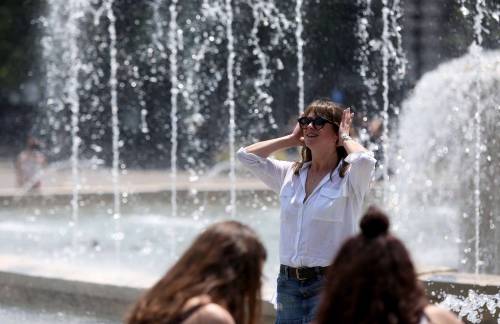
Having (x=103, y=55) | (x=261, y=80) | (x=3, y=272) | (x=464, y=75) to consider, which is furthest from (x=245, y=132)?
(x=3, y=272)

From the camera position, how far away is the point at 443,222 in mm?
10672

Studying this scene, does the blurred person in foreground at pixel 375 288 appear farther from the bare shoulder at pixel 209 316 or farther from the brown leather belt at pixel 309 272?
the brown leather belt at pixel 309 272

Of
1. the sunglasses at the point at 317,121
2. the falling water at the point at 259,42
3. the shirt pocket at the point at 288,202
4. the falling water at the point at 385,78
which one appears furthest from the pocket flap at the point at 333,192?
the falling water at the point at 259,42

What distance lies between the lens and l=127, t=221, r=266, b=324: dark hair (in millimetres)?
2971

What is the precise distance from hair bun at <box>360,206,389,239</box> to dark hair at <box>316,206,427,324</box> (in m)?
0.05

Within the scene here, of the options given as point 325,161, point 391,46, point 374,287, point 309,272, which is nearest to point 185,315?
point 374,287

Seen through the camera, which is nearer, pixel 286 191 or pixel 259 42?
pixel 286 191

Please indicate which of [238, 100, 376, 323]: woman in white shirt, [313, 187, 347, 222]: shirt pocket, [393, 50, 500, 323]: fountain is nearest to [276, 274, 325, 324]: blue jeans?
[238, 100, 376, 323]: woman in white shirt

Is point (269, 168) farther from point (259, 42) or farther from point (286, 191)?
point (259, 42)

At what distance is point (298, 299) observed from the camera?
4.05 meters

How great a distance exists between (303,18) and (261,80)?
1588 millimetres

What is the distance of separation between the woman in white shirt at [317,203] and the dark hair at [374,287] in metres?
1.21

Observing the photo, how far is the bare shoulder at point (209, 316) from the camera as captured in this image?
293 centimetres

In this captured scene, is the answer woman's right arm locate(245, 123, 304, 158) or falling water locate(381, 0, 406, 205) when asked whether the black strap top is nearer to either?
woman's right arm locate(245, 123, 304, 158)
